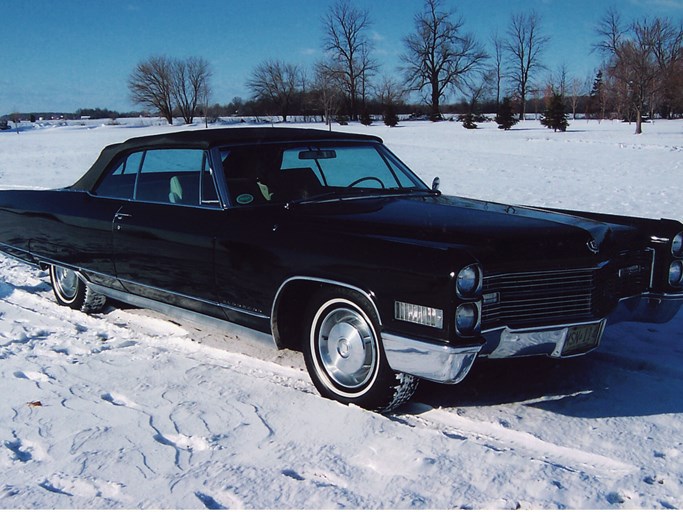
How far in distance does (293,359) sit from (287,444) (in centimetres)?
126

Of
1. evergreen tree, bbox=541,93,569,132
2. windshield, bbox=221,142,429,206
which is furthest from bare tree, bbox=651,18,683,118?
windshield, bbox=221,142,429,206

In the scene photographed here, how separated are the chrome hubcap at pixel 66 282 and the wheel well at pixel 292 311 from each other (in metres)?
2.54

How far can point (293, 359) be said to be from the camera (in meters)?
4.46

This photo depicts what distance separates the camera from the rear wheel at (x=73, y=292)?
558cm

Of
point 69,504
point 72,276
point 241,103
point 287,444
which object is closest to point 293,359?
point 287,444

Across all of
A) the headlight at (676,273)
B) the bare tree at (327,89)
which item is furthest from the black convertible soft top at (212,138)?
the bare tree at (327,89)

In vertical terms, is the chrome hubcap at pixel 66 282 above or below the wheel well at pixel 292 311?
below

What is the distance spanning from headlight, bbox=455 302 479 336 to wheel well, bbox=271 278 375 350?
34.0 inches

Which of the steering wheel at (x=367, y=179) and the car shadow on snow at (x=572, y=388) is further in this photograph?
the steering wheel at (x=367, y=179)

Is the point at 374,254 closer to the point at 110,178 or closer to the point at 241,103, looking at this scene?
the point at 110,178

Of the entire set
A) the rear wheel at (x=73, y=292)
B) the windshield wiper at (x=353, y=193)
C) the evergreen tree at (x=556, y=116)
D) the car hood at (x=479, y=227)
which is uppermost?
the evergreen tree at (x=556, y=116)

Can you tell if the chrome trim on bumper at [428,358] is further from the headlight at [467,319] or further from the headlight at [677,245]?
the headlight at [677,245]

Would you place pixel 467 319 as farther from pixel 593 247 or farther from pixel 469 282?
pixel 593 247

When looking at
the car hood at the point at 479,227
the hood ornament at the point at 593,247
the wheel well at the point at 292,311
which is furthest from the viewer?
the wheel well at the point at 292,311
